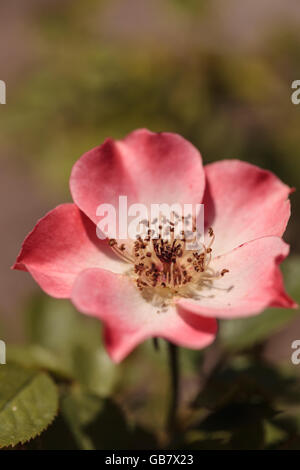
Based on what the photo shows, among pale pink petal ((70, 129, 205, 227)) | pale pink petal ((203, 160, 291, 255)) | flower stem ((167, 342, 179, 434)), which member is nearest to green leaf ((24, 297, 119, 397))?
flower stem ((167, 342, 179, 434))

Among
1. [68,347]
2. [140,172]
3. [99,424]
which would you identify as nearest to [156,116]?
[140,172]

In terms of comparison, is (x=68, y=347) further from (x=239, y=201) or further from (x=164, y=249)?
(x=239, y=201)

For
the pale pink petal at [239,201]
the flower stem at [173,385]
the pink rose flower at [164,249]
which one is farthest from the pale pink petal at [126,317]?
the pale pink petal at [239,201]

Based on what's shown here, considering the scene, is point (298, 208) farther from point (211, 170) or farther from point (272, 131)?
point (211, 170)

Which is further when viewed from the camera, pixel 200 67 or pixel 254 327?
pixel 200 67

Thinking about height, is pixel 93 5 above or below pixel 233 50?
above

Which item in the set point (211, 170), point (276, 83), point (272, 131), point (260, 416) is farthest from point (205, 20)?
point (260, 416)

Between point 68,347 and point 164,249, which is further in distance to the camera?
point 68,347
